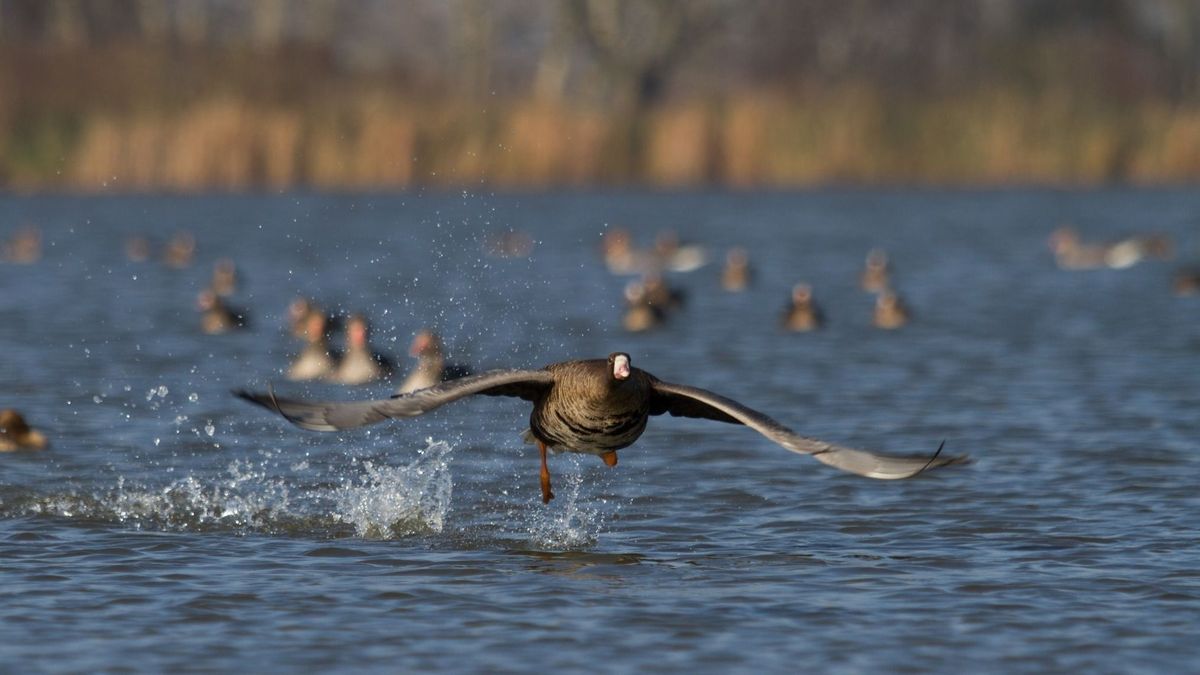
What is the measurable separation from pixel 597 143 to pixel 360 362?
2967 centimetres

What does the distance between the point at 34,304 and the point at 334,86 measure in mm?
26513

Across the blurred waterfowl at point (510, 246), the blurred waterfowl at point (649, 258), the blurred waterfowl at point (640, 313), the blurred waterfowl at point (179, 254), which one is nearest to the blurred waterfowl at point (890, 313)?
the blurred waterfowl at point (640, 313)

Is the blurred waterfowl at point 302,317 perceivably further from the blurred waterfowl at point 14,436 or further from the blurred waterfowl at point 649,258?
the blurred waterfowl at point 649,258

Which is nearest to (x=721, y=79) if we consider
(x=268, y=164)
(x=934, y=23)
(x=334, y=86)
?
(x=934, y=23)

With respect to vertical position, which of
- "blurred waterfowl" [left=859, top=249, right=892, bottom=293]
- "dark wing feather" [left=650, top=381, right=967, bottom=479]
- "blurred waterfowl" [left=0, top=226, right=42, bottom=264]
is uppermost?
"blurred waterfowl" [left=0, top=226, right=42, bottom=264]

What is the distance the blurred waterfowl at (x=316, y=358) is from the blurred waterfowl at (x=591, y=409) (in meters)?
7.53

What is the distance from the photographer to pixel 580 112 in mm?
49500

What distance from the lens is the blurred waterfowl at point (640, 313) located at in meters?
23.0

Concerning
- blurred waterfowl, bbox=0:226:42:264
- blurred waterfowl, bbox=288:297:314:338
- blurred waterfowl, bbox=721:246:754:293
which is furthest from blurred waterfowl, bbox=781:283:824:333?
blurred waterfowl, bbox=0:226:42:264

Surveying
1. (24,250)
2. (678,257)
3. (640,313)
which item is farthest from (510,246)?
(640,313)

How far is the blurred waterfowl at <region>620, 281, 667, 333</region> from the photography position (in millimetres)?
22984

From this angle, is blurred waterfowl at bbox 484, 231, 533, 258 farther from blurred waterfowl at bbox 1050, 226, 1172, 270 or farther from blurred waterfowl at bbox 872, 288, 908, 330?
blurred waterfowl at bbox 872, 288, 908, 330

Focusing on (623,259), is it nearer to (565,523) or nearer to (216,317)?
(216,317)

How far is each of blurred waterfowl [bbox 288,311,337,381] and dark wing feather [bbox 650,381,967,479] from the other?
8340mm
